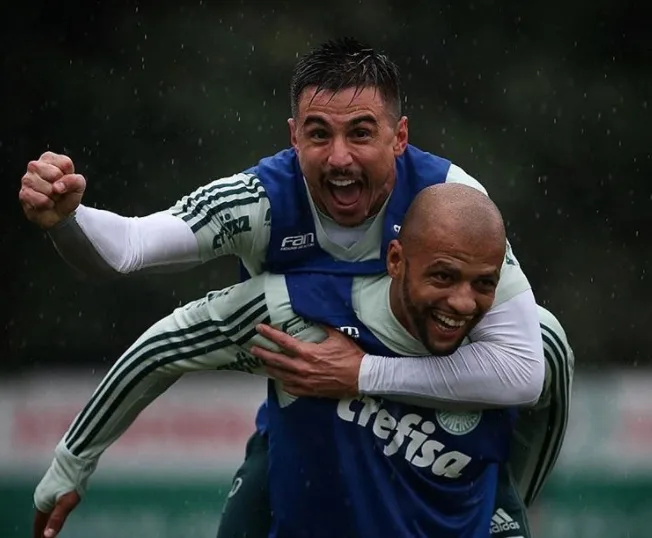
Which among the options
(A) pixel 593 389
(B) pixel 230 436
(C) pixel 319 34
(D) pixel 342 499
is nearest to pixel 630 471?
(A) pixel 593 389

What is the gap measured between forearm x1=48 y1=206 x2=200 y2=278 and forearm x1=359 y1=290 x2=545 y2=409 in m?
0.63

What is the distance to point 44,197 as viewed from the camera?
4789mm

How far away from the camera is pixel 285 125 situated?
38.8ft

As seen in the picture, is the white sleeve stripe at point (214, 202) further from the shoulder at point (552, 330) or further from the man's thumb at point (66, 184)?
the shoulder at point (552, 330)

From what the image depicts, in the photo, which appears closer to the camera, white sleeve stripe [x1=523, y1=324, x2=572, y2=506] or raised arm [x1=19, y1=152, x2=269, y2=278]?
raised arm [x1=19, y1=152, x2=269, y2=278]

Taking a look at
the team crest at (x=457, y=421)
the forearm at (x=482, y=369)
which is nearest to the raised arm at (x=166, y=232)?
the forearm at (x=482, y=369)

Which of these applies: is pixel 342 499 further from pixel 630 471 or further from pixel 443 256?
pixel 630 471

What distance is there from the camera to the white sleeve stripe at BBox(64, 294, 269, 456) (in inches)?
215

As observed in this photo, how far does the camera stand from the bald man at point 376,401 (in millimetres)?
5184

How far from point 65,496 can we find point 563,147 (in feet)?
23.6

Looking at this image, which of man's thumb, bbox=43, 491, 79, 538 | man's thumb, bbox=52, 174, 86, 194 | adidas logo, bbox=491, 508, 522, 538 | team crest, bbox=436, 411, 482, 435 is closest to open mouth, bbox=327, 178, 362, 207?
team crest, bbox=436, 411, 482, 435

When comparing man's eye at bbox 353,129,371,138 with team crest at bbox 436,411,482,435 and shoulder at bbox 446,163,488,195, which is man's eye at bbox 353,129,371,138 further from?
team crest at bbox 436,411,482,435

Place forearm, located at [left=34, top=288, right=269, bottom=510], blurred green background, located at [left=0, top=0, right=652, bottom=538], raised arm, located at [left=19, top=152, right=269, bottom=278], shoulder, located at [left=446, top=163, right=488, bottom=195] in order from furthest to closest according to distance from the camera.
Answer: blurred green background, located at [left=0, top=0, right=652, bottom=538], forearm, located at [left=34, top=288, right=269, bottom=510], shoulder, located at [left=446, top=163, right=488, bottom=195], raised arm, located at [left=19, top=152, right=269, bottom=278]

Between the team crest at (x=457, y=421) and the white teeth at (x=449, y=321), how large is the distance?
0.34 m
